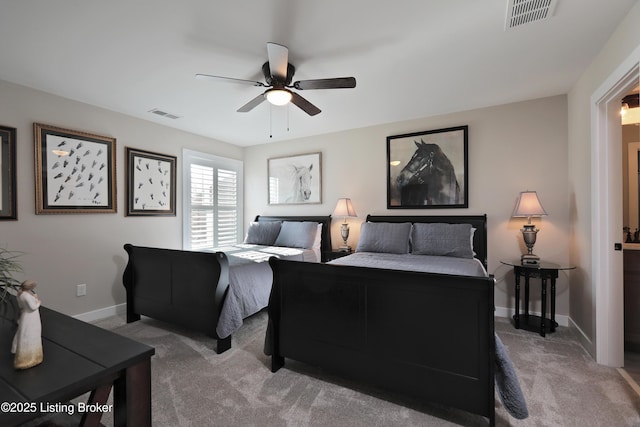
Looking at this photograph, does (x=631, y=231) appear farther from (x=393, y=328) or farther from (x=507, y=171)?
(x=393, y=328)

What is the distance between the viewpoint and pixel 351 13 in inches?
72.9

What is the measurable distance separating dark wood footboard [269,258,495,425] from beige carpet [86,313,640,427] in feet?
0.50

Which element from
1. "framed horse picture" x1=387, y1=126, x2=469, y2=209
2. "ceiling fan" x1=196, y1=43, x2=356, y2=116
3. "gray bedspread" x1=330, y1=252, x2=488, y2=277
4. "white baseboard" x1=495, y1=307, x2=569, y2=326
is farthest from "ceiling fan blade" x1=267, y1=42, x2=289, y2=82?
"white baseboard" x1=495, y1=307, x2=569, y2=326

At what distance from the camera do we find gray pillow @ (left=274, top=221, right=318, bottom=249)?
415cm

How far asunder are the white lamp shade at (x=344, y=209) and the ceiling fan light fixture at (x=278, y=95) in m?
1.98

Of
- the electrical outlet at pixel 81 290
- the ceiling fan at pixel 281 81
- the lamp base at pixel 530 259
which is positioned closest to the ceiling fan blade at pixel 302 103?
the ceiling fan at pixel 281 81

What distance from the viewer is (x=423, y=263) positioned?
2746 mm

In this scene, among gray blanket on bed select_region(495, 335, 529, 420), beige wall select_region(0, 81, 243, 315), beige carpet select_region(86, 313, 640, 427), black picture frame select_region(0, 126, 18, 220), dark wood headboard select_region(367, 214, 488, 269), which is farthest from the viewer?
dark wood headboard select_region(367, 214, 488, 269)

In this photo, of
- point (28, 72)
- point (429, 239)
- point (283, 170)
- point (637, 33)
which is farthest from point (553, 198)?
point (28, 72)

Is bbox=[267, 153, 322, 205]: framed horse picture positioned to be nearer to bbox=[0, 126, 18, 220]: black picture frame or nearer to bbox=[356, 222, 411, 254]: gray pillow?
bbox=[356, 222, 411, 254]: gray pillow

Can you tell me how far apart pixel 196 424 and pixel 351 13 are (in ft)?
9.01

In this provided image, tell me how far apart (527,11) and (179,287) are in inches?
140

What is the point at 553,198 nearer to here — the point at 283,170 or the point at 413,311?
the point at 413,311

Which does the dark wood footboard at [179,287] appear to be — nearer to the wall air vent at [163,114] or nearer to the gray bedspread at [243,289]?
the gray bedspread at [243,289]
